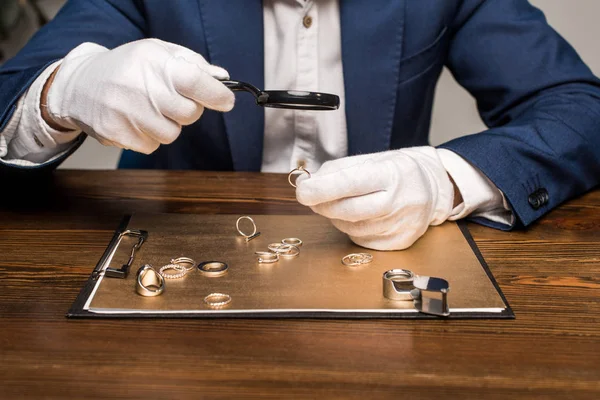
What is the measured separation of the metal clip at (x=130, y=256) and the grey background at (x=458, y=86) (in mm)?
1918

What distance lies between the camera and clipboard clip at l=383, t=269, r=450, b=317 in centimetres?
72

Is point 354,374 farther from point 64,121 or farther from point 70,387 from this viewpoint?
point 64,121

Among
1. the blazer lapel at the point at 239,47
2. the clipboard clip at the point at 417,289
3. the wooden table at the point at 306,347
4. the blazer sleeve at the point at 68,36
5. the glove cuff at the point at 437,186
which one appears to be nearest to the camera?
the wooden table at the point at 306,347

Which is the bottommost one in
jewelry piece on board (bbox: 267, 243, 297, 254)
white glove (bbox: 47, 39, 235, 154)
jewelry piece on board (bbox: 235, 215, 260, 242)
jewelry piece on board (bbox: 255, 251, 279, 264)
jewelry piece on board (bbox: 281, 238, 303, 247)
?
jewelry piece on board (bbox: 255, 251, 279, 264)

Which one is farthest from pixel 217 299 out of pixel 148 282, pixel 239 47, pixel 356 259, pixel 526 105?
pixel 526 105

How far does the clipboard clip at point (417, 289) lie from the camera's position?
719mm

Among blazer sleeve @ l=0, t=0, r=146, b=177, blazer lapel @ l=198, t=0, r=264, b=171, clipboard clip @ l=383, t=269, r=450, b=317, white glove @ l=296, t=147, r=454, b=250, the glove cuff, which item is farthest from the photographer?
blazer lapel @ l=198, t=0, r=264, b=171

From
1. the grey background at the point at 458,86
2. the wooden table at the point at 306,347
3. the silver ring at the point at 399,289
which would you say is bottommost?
the wooden table at the point at 306,347

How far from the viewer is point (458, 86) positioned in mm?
2750

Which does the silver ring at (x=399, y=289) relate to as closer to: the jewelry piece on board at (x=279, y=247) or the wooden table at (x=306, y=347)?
the wooden table at (x=306, y=347)

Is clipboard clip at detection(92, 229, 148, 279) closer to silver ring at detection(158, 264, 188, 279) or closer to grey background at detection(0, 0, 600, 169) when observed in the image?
silver ring at detection(158, 264, 188, 279)

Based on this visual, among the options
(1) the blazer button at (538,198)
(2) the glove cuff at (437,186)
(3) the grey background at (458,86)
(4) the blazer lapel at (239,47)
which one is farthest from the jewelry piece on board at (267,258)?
(3) the grey background at (458,86)

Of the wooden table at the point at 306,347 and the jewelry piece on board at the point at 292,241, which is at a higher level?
the jewelry piece on board at the point at 292,241

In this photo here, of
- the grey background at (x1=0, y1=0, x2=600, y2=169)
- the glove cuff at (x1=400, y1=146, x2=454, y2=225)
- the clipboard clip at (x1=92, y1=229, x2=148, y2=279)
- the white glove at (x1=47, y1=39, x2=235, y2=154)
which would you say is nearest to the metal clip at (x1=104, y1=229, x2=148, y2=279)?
the clipboard clip at (x1=92, y1=229, x2=148, y2=279)
